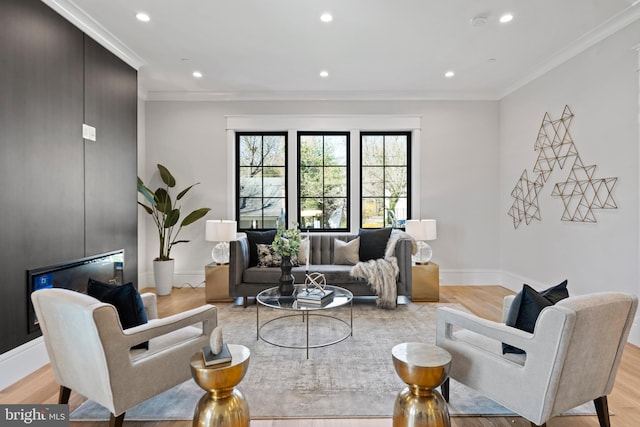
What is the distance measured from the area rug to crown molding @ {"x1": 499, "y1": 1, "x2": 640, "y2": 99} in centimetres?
318

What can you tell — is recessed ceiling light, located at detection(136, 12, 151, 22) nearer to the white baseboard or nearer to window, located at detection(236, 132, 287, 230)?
window, located at detection(236, 132, 287, 230)

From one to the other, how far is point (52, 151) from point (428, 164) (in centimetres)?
446

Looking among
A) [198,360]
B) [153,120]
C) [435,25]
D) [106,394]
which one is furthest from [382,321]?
[153,120]

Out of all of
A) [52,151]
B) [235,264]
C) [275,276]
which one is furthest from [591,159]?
[52,151]

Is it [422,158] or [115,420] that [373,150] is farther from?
[115,420]

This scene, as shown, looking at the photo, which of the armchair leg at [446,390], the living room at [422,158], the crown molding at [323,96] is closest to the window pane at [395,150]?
the living room at [422,158]

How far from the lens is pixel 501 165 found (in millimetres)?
5043

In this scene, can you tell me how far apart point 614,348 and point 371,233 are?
2.95 meters

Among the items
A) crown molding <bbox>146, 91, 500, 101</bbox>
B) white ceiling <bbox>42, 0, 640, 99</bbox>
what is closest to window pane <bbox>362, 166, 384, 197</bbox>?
crown molding <bbox>146, 91, 500, 101</bbox>

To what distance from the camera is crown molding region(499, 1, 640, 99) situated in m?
2.93

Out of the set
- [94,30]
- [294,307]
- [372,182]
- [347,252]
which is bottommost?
[294,307]

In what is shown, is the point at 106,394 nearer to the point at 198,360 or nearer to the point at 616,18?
the point at 198,360

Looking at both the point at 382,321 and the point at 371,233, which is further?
the point at 371,233

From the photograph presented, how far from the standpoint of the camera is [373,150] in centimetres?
527
